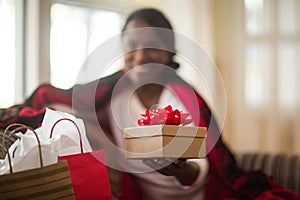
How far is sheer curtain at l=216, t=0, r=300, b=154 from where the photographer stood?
6.56ft

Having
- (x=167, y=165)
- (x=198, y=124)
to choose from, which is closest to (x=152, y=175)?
(x=198, y=124)

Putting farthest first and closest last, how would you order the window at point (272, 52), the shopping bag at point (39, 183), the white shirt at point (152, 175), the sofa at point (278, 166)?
the window at point (272, 52)
the sofa at point (278, 166)
the white shirt at point (152, 175)
the shopping bag at point (39, 183)

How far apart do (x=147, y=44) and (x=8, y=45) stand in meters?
0.61

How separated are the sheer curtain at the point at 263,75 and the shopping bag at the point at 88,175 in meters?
1.19

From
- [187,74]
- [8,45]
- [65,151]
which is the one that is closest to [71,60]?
[8,45]

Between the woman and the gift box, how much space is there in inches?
12.1

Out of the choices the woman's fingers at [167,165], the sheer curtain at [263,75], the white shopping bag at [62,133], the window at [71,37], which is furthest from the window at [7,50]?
the sheer curtain at [263,75]

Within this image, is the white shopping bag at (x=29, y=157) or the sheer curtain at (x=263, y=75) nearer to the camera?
the white shopping bag at (x=29, y=157)

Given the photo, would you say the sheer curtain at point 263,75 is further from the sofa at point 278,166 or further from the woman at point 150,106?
the woman at point 150,106

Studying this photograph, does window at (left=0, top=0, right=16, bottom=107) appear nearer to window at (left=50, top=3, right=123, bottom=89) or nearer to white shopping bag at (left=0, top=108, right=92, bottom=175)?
window at (left=50, top=3, right=123, bottom=89)

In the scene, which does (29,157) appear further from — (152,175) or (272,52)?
(272,52)

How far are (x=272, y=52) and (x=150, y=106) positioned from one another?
796 mm

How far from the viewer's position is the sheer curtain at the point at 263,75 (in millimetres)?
1998

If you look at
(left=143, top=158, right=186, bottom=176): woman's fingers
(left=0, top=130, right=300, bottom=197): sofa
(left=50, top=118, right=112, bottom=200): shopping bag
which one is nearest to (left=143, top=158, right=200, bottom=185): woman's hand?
(left=143, top=158, right=186, bottom=176): woman's fingers
